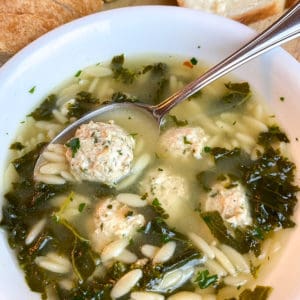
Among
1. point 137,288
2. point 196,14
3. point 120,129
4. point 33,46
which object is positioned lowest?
point 137,288

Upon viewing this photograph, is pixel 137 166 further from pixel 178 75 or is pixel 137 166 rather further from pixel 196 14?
pixel 196 14

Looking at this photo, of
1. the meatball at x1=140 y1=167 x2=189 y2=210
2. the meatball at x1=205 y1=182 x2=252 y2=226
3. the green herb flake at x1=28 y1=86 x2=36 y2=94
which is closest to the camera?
the meatball at x1=205 y1=182 x2=252 y2=226

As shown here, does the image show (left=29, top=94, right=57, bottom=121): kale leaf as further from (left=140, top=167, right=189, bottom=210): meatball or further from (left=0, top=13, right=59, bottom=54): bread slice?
(left=140, top=167, right=189, bottom=210): meatball

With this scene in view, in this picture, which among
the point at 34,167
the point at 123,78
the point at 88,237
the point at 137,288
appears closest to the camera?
the point at 137,288

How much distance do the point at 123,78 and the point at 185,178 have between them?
73cm

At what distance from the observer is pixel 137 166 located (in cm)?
265

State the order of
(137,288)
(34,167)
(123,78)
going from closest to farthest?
1. (137,288)
2. (34,167)
3. (123,78)

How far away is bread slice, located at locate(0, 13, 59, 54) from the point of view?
10.0ft

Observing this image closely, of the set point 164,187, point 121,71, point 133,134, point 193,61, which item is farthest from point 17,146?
point 193,61

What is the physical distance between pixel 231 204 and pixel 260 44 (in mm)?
832

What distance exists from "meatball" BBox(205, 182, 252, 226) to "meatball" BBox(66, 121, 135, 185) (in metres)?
0.46

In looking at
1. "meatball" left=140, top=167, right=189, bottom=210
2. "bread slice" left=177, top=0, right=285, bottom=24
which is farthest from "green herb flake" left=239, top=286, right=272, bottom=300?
"bread slice" left=177, top=0, right=285, bottom=24

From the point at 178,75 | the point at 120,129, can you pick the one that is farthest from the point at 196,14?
the point at 120,129

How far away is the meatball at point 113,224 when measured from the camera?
8.07ft
